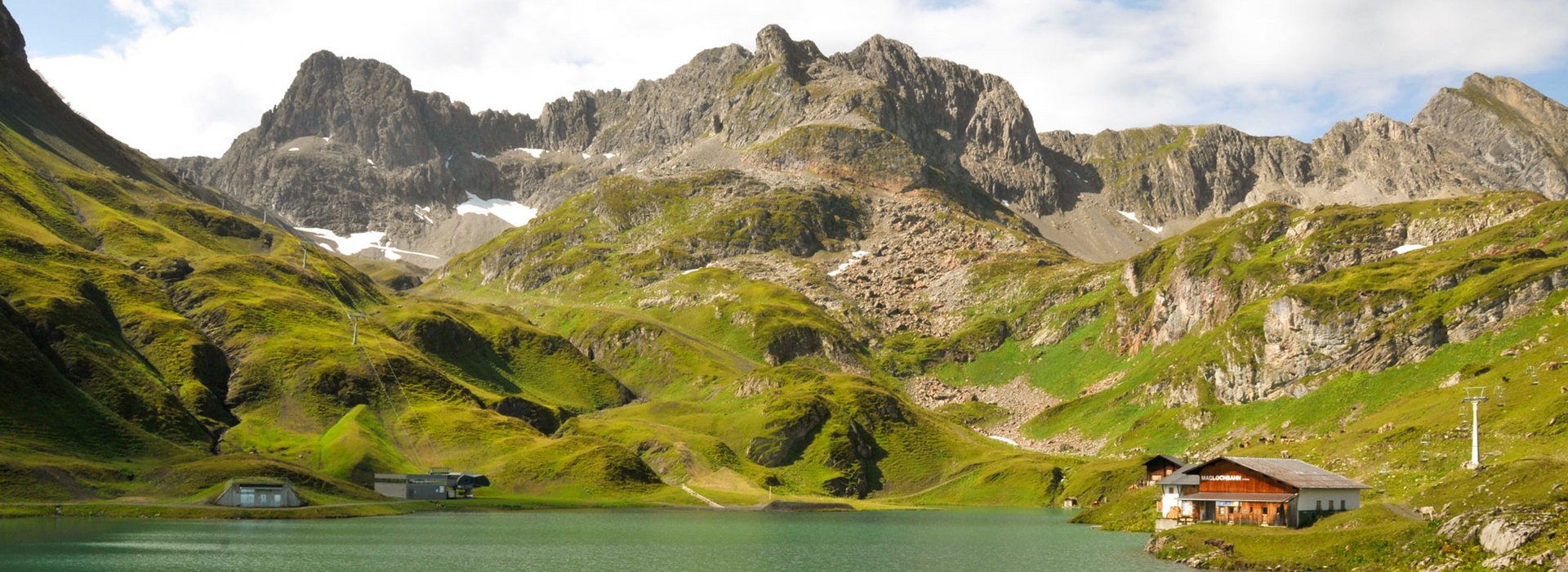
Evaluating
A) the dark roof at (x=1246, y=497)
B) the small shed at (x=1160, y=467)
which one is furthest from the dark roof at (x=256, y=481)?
the small shed at (x=1160, y=467)

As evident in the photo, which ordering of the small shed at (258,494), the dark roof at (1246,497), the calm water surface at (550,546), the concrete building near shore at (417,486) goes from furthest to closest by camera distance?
the concrete building near shore at (417,486)
the small shed at (258,494)
the dark roof at (1246,497)
the calm water surface at (550,546)

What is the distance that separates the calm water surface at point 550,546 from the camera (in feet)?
297

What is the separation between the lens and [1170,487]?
124m

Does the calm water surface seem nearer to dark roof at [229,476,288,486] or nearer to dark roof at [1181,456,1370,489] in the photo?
dark roof at [1181,456,1370,489]

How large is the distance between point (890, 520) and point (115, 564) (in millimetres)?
112988

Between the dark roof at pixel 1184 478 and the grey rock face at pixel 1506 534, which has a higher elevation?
the dark roof at pixel 1184 478

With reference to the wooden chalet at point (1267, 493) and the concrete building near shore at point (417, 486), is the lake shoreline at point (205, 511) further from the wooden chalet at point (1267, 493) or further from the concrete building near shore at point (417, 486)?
the wooden chalet at point (1267, 493)

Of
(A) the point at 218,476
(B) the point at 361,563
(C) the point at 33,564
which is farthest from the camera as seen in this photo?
(A) the point at 218,476

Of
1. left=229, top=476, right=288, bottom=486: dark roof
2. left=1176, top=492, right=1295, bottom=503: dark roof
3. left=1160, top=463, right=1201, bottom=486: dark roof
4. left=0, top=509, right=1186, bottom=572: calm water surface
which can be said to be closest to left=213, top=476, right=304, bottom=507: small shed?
left=229, top=476, right=288, bottom=486: dark roof

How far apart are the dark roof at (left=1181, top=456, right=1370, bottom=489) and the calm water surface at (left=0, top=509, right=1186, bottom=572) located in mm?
13232

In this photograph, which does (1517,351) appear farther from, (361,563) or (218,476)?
(218,476)

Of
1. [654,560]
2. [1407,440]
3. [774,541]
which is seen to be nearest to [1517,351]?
[1407,440]

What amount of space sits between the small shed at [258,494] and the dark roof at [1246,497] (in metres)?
114

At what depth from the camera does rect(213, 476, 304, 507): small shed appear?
152 metres
